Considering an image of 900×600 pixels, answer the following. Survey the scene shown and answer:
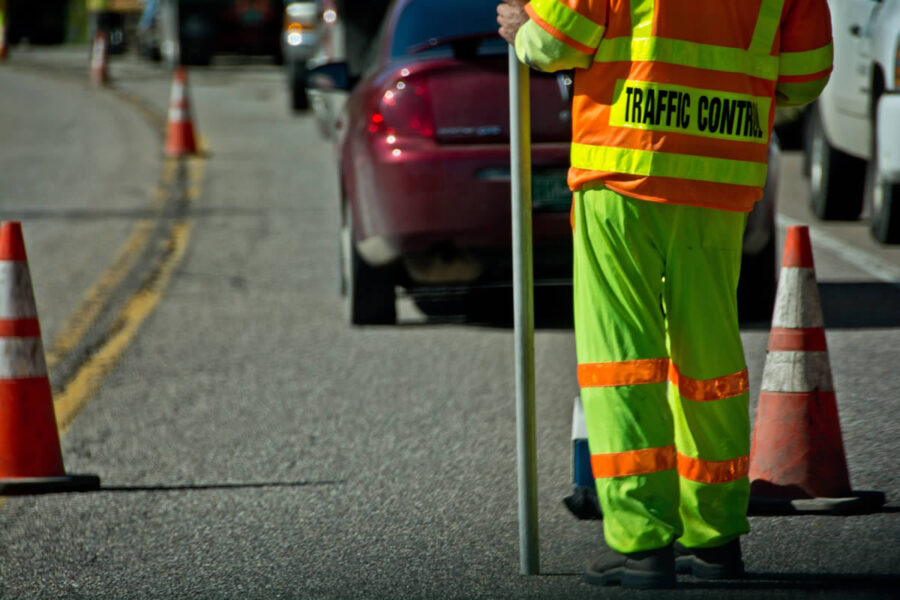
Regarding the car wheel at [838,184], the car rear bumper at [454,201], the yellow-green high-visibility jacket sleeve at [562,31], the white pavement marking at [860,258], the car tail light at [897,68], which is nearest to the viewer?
the yellow-green high-visibility jacket sleeve at [562,31]

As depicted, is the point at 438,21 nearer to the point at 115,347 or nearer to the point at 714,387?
the point at 115,347

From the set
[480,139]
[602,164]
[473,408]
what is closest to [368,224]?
[480,139]

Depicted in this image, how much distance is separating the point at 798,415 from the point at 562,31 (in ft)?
5.03

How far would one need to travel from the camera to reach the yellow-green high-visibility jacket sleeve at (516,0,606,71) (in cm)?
350

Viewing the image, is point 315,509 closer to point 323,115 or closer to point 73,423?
point 73,423

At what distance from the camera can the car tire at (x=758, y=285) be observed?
23.7ft

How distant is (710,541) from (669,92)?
1.10 meters

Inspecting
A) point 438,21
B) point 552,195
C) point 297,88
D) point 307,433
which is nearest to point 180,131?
point 297,88

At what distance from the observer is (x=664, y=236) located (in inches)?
143

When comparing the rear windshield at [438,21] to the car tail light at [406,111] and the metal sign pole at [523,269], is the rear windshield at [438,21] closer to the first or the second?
the car tail light at [406,111]

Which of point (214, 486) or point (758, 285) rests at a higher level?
point (214, 486)

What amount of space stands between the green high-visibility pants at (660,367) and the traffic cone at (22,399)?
6.86 feet

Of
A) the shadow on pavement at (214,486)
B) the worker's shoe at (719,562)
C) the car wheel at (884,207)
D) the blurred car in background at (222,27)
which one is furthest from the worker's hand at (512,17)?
the blurred car in background at (222,27)

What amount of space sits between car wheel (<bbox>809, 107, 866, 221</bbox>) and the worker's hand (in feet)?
24.0
